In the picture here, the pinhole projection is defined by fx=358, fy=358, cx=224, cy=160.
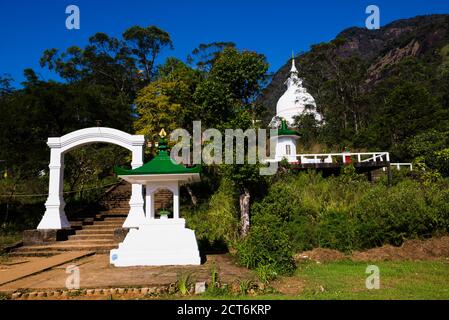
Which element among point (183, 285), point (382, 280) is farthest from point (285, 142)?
point (183, 285)

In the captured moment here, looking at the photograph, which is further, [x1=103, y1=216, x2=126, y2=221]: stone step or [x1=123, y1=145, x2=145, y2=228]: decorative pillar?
[x1=103, y1=216, x2=126, y2=221]: stone step

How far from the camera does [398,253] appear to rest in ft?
31.7

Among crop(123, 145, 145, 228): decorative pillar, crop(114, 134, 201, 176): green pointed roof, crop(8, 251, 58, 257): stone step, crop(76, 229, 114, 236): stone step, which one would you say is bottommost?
crop(8, 251, 58, 257): stone step

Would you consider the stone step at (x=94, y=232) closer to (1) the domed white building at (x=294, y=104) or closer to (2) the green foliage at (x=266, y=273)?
(2) the green foliage at (x=266, y=273)

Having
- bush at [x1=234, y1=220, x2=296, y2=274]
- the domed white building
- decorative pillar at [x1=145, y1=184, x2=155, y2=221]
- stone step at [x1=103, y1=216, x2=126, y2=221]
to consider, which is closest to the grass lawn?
bush at [x1=234, y1=220, x2=296, y2=274]

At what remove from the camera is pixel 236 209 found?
12.7 meters

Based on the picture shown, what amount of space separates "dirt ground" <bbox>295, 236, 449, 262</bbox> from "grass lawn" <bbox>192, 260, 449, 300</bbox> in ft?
1.57

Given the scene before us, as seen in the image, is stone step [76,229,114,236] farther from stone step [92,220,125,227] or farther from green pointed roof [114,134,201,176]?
green pointed roof [114,134,201,176]

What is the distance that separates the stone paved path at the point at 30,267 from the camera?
24.2 ft

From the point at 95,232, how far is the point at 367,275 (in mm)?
8982

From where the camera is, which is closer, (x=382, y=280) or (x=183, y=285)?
(x=183, y=285)

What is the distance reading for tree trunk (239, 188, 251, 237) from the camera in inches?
453

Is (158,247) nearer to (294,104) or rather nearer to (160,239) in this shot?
(160,239)

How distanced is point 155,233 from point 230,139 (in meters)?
4.23
